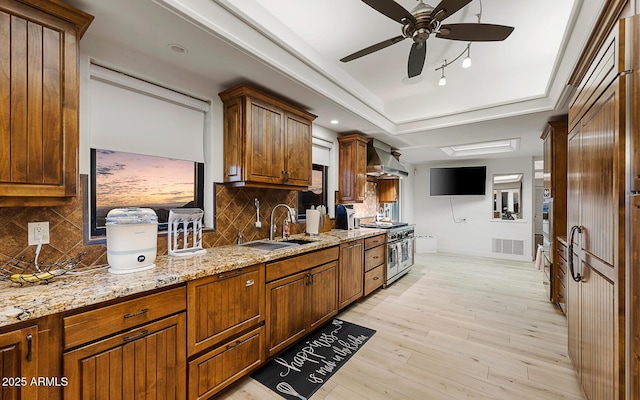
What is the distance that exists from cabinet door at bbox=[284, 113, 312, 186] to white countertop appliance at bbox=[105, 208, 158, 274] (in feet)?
4.55

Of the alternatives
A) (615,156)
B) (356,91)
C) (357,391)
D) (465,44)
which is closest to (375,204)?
(356,91)

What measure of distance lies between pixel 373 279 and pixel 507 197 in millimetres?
4674

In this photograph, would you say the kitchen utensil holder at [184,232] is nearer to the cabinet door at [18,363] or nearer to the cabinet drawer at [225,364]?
the cabinet drawer at [225,364]

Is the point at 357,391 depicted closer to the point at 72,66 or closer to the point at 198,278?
the point at 198,278

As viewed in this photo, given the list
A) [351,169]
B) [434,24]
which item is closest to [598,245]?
[434,24]

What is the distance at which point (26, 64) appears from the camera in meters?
1.33

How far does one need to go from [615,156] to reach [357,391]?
202 cm

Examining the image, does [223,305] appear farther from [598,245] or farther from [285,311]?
[598,245]

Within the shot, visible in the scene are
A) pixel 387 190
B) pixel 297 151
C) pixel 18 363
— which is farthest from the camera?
pixel 387 190

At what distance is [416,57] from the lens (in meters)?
2.12

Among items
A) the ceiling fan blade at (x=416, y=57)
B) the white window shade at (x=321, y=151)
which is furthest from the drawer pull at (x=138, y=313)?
the white window shade at (x=321, y=151)

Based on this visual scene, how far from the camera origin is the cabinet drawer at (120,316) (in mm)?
1205

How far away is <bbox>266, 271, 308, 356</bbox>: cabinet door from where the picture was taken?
7.08 ft

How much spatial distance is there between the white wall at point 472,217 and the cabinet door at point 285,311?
5716mm
